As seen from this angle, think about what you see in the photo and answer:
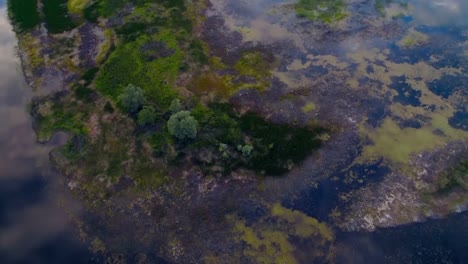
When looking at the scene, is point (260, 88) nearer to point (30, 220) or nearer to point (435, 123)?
point (435, 123)

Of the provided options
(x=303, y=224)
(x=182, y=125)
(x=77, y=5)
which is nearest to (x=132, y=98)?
(x=182, y=125)

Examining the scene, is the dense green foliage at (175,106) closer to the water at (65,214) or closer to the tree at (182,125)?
the tree at (182,125)

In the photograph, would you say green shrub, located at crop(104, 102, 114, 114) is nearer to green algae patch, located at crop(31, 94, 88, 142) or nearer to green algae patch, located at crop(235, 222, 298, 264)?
green algae patch, located at crop(31, 94, 88, 142)

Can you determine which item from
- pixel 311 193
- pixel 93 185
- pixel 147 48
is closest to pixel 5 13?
pixel 147 48

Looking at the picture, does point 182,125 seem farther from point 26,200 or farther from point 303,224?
point 26,200

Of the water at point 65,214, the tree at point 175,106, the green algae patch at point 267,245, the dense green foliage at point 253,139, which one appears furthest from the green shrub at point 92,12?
the green algae patch at point 267,245
